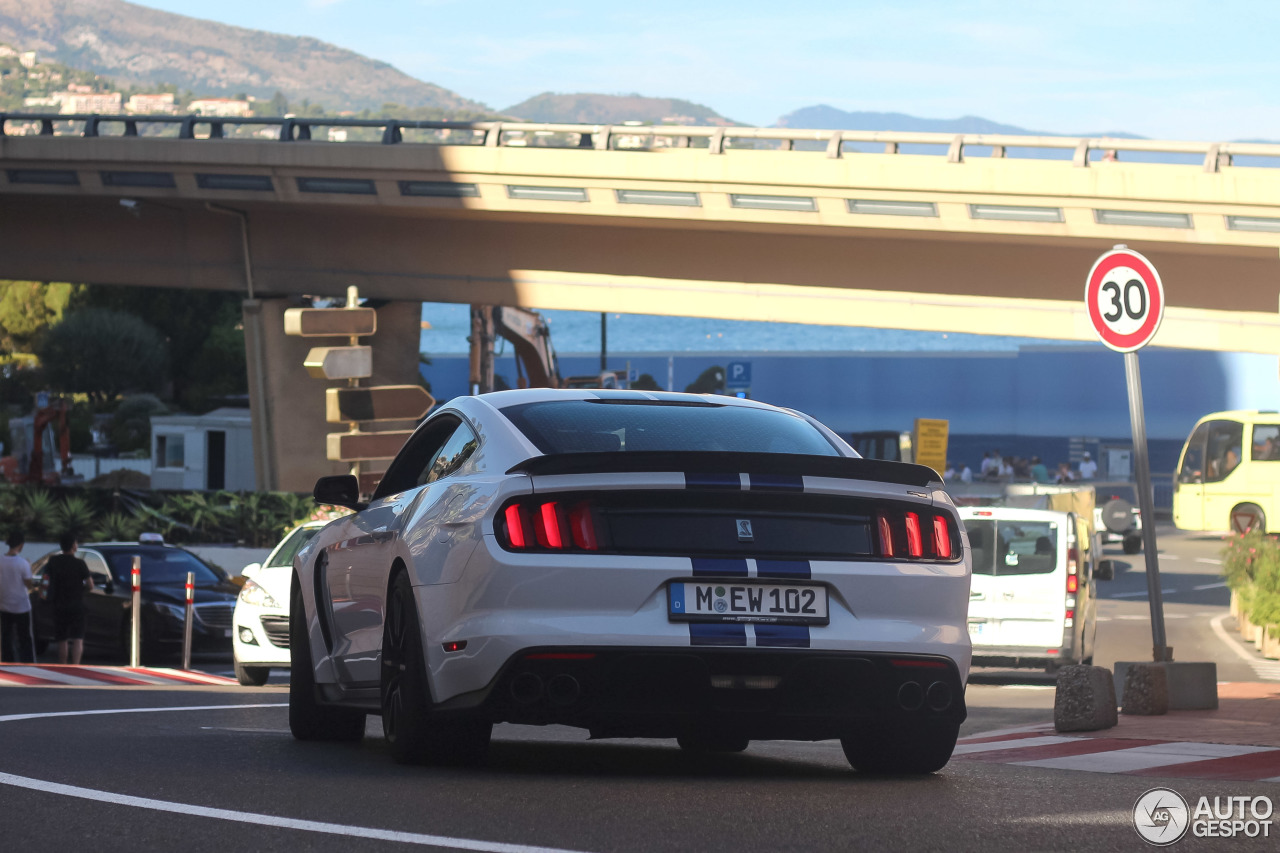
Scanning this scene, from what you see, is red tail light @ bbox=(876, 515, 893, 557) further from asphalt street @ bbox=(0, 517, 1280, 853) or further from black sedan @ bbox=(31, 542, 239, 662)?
black sedan @ bbox=(31, 542, 239, 662)

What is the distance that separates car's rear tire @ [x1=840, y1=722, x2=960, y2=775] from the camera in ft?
22.1

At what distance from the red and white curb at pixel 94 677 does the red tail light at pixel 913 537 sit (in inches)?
428

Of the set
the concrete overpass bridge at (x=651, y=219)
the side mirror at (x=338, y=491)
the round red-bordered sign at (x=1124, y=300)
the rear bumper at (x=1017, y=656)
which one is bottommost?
the rear bumper at (x=1017, y=656)

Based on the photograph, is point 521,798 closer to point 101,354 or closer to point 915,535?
point 915,535

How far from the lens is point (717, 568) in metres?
6.02

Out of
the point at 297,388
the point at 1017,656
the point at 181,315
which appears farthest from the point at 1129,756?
the point at 181,315

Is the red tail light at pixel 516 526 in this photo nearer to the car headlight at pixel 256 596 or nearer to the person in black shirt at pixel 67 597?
the car headlight at pixel 256 596

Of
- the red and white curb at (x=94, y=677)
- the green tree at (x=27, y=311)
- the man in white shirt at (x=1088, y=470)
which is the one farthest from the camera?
the green tree at (x=27, y=311)

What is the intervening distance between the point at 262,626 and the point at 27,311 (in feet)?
259

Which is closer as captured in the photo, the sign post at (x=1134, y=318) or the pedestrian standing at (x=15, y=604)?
the sign post at (x=1134, y=318)

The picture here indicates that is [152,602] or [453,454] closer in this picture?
[453,454]

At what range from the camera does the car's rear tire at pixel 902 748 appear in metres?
6.74

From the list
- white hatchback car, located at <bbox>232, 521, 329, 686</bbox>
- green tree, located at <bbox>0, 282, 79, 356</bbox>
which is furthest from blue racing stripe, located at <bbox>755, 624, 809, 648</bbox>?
green tree, located at <bbox>0, 282, 79, 356</bbox>

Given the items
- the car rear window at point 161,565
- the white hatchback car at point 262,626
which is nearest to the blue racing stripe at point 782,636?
the white hatchback car at point 262,626
